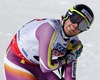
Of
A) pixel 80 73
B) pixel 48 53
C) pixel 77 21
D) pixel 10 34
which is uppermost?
pixel 77 21

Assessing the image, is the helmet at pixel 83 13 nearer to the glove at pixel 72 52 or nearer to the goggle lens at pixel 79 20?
the goggle lens at pixel 79 20

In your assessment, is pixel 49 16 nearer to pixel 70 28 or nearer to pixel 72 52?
pixel 72 52

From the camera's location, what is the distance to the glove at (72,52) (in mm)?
3570

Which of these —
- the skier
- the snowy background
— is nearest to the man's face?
the skier

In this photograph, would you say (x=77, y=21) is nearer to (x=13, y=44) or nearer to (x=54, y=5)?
(x=13, y=44)

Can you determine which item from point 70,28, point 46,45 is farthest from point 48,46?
point 70,28

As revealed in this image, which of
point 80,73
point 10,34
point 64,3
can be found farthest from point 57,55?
point 64,3

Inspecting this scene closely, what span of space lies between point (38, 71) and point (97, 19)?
10.6 feet

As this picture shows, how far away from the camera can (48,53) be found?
10.9 feet

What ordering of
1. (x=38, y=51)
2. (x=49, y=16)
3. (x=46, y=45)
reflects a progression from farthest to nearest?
(x=49, y=16) → (x=38, y=51) → (x=46, y=45)

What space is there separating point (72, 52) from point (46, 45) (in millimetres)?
396

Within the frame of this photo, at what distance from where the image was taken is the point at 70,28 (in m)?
3.35

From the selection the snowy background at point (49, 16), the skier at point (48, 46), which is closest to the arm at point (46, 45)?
the skier at point (48, 46)

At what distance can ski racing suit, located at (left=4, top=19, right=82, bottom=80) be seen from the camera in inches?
131
